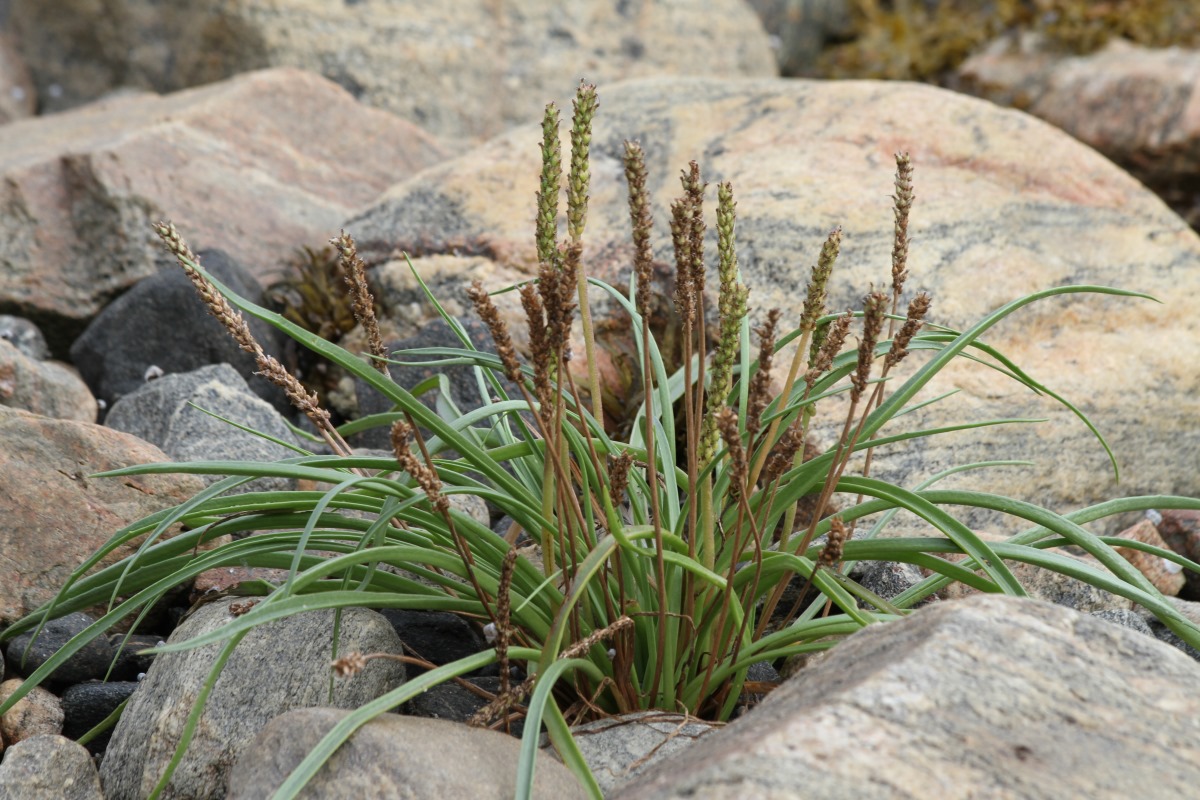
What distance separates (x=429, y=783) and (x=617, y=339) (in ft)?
8.22

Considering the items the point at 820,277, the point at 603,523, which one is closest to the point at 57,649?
the point at 603,523

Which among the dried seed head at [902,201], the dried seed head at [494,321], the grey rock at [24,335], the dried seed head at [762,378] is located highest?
the dried seed head at [902,201]

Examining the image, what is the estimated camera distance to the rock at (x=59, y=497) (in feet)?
8.55

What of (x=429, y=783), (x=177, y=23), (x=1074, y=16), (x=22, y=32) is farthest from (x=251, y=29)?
(x=429, y=783)

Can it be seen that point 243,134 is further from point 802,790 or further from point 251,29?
point 802,790

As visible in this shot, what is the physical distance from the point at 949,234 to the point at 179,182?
3.13m

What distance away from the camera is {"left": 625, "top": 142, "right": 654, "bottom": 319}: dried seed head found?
164cm

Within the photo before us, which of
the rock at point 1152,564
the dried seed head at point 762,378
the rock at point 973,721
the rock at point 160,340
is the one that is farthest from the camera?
the rock at point 160,340

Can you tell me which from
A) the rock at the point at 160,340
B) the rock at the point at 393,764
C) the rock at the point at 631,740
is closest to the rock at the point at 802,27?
the rock at the point at 160,340

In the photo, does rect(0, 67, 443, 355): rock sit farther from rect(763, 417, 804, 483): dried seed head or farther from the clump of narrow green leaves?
rect(763, 417, 804, 483): dried seed head

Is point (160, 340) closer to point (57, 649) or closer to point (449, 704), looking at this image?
point (57, 649)

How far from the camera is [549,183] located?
68.9 inches

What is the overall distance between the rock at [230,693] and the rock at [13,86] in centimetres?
721

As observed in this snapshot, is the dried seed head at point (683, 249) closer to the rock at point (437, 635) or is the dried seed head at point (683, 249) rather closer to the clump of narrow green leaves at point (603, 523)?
the clump of narrow green leaves at point (603, 523)
